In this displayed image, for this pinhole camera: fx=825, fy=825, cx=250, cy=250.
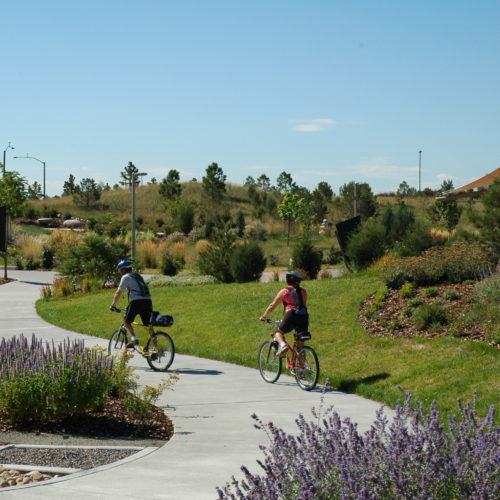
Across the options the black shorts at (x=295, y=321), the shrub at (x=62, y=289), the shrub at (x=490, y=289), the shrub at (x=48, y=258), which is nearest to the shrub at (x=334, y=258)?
the shrub at (x=48, y=258)

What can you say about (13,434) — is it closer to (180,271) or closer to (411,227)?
(411,227)

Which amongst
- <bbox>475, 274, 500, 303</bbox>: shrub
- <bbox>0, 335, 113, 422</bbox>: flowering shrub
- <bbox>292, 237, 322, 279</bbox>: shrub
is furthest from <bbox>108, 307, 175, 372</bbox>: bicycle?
<bbox>292, 237, 322, 279</bbox>: shrub

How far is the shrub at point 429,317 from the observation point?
14.4 metres

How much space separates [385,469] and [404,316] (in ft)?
36.9

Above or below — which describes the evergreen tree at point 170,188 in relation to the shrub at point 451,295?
above

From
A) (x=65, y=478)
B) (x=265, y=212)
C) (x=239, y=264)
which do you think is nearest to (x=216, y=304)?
(x=239, y=264)

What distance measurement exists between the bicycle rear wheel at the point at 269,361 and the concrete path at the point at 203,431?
200 mm

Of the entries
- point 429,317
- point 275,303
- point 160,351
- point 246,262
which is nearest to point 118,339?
point 160,351

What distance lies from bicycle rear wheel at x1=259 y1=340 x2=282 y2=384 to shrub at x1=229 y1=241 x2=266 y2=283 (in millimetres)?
13769

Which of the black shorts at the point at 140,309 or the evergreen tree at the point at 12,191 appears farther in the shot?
the evergreen tree at the point at 12,191

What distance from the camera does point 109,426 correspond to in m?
9.20

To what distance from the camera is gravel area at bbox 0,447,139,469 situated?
294 inches

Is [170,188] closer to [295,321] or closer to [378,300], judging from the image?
[378,300]

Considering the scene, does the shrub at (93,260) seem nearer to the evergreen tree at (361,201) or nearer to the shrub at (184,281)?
the shrub at (184,281)
